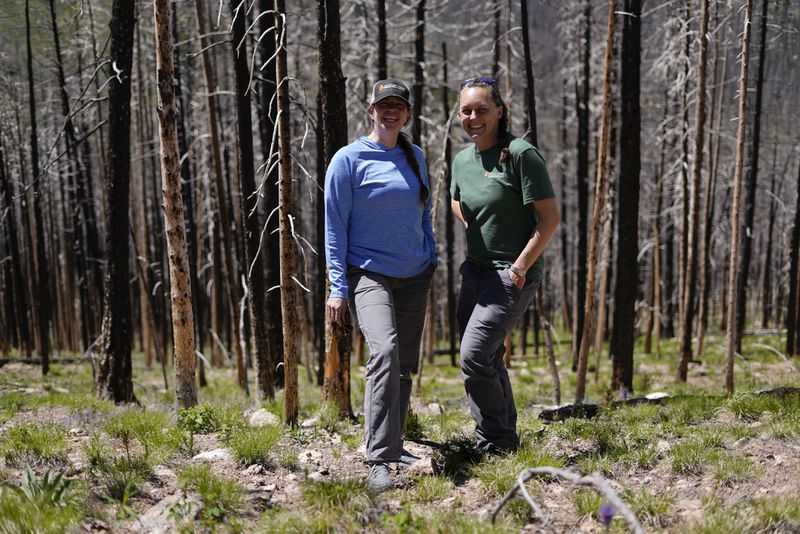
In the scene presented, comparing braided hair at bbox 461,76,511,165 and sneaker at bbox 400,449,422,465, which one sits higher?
braided hair at bbox 461,76,511,165

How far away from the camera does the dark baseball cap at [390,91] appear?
3887 millimetres

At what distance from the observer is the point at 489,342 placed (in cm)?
403

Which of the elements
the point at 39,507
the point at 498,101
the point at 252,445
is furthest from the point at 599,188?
the point at 39,507

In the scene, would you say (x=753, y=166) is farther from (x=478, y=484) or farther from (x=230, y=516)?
(x=230, y=516)

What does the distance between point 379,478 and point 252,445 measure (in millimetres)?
1145

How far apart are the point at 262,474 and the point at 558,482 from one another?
1947 mm

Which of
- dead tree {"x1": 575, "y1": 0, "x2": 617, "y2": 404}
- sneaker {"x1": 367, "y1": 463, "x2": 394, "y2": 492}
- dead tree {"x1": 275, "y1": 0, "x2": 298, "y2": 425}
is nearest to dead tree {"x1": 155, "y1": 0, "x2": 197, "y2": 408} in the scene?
dead tree {"x1": 275, "y1": 0, "x2": 298, "y2": 425}

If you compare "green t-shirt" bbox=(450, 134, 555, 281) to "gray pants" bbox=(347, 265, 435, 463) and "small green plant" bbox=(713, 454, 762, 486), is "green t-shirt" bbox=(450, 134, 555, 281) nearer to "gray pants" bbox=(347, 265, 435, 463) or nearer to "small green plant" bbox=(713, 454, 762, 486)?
"gray pants" bbox=(347, 265, 435, 463)

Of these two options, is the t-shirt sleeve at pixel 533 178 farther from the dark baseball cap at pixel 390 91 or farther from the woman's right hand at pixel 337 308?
the woman's right hand at pixel 337 308

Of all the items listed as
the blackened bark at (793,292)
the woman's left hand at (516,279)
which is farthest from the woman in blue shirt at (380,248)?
the blackened bark at (793,292)

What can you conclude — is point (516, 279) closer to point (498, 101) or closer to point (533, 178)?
point (533, 178)

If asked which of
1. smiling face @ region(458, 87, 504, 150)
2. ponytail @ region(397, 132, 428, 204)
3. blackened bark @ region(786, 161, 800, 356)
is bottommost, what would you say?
blackened bark @ region(786, 161, 800, 356)

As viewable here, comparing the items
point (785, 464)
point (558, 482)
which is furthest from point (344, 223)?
point (785, 464)

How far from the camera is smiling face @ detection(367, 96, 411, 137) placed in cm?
397
